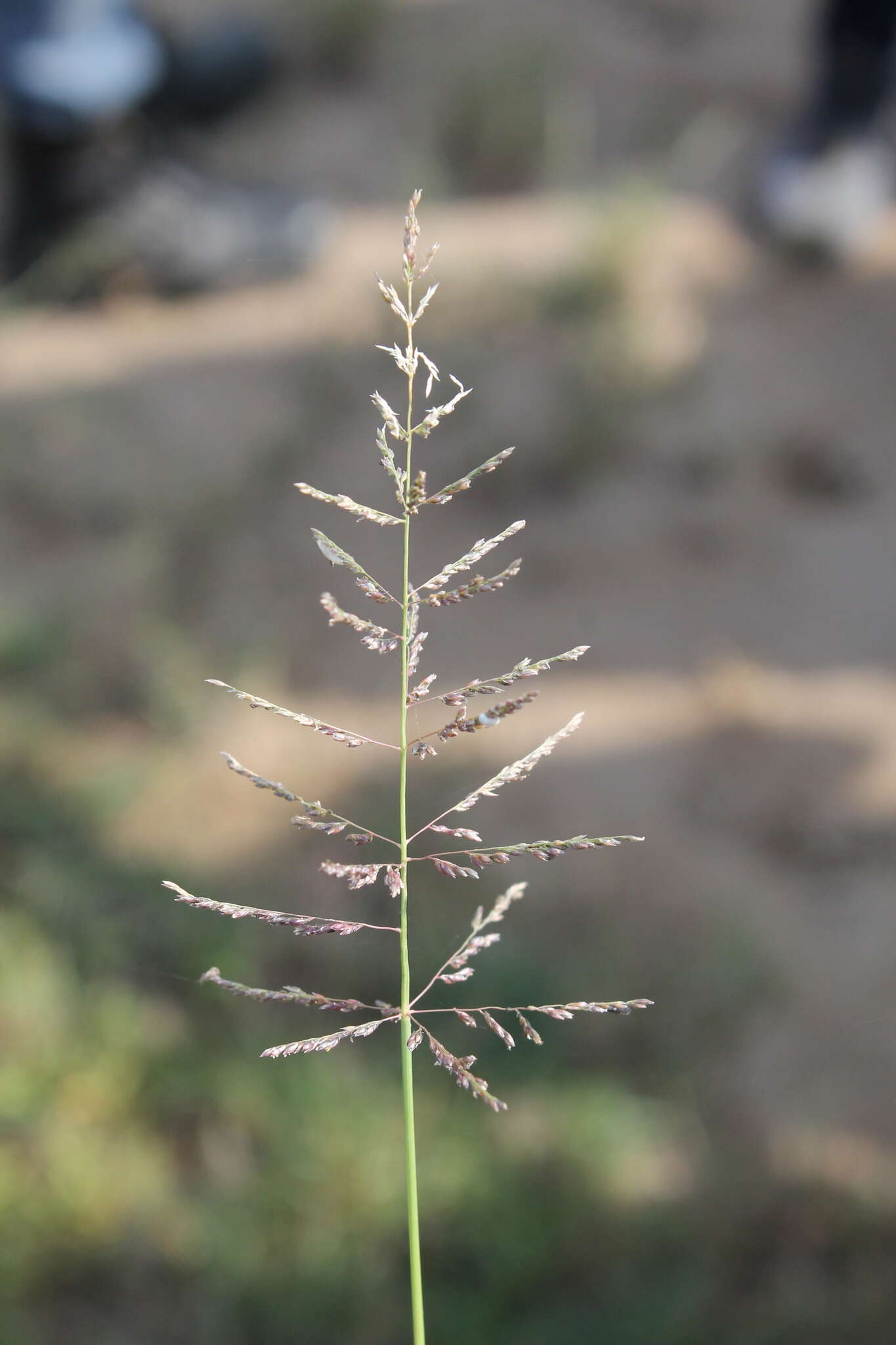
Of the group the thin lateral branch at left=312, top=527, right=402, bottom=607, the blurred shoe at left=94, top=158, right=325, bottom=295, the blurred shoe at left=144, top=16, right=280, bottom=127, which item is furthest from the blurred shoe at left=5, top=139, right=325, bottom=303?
the thin lateral branch at left=312, top=527, right=402, bottom=607

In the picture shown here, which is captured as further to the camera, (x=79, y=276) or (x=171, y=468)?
(x=79, y=276)

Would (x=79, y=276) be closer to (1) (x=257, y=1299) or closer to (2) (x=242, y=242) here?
(2) (x=242, y=242)

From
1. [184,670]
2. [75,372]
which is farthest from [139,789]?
[75,372]

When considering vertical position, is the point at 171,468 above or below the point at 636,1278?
above

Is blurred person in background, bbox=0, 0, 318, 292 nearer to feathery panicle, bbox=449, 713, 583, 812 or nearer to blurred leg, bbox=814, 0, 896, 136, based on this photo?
blurred leg, bbox=814, 0, 896, 136

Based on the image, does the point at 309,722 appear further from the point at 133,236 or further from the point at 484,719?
the point at 133,236

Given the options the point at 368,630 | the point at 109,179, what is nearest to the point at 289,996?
the point at 368,630
